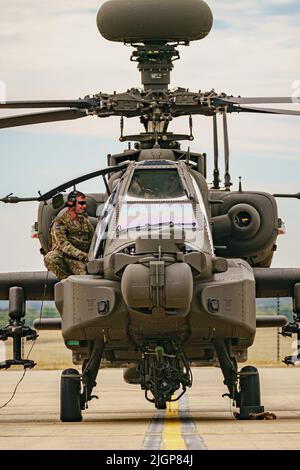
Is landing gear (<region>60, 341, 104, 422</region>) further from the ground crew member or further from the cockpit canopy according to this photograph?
the cockpit canopy

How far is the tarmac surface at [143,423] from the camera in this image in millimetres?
11844

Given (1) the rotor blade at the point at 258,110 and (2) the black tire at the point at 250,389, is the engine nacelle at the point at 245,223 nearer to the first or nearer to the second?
(1) the rotor blade at the point at 258,110

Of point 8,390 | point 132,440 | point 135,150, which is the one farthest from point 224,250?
point 8,390

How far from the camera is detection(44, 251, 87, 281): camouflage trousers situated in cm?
1673

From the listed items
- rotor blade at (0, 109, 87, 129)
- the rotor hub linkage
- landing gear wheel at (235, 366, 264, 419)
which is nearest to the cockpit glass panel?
rotor blade at (0, 109, 87, 129)

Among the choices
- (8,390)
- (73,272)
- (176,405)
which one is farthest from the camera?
(8,390)

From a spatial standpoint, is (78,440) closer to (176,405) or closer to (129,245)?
(129,245)

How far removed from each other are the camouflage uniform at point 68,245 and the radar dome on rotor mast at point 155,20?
3940mm

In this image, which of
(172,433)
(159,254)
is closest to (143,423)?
(172,433)

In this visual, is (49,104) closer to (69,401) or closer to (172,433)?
(69,401)

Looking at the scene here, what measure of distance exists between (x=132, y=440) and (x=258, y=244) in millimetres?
6343

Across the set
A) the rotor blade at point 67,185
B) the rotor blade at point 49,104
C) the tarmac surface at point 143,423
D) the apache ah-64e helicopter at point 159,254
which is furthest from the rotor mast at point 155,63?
the tarmac surface at point 143,423

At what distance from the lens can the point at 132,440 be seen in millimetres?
12172

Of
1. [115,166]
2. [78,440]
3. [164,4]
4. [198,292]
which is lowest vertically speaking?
[78,440]
